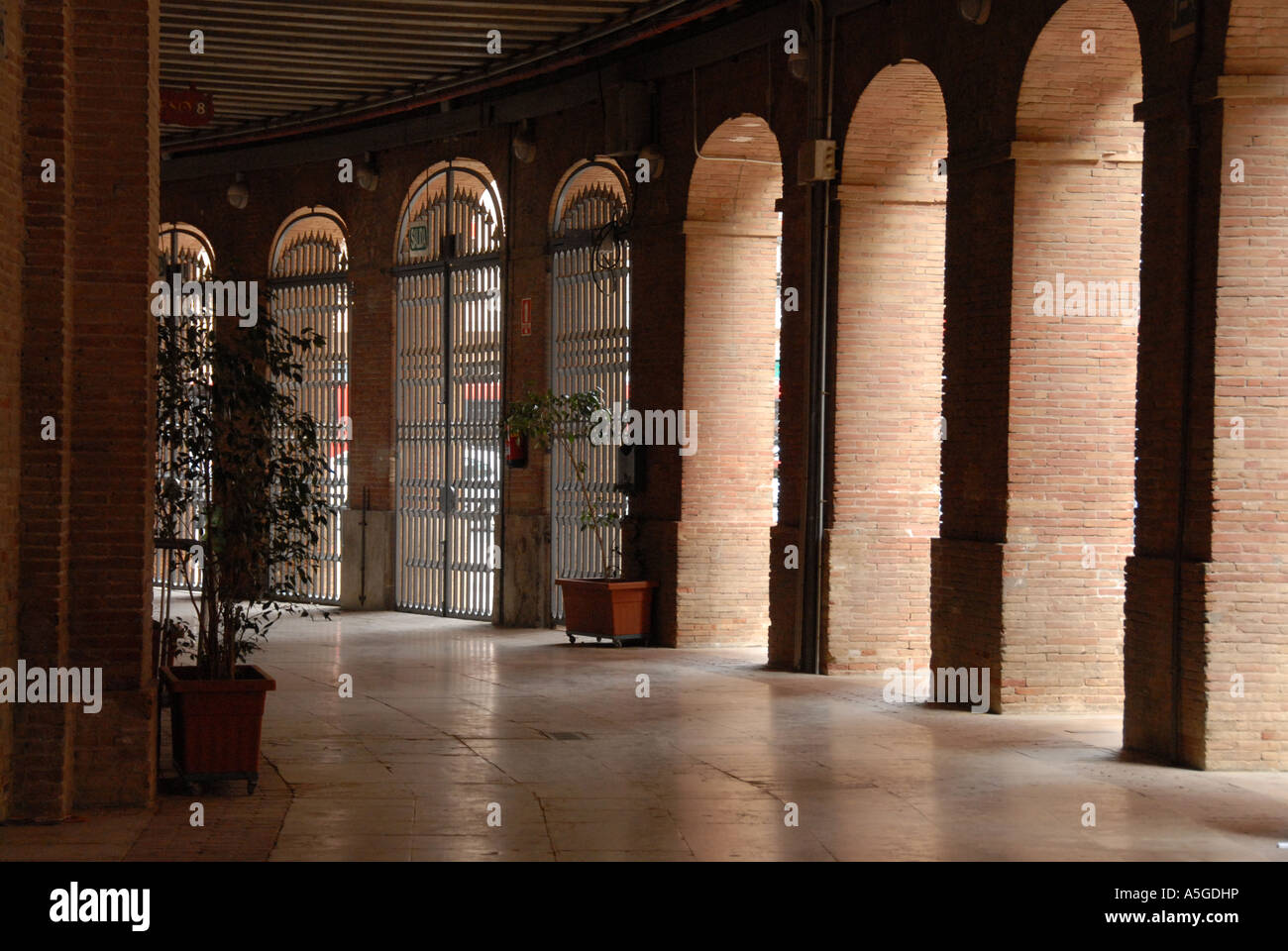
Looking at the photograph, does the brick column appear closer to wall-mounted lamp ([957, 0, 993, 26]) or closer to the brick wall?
wall-mounted lamp ([957, 0, 993, 26])

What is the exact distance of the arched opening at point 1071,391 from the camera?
11.0 meters

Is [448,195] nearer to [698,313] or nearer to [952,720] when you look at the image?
[698,313]

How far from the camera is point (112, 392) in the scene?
309 inches

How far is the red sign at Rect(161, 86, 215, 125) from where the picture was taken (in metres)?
14.0

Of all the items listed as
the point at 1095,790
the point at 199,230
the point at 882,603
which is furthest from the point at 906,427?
the point at 199,230

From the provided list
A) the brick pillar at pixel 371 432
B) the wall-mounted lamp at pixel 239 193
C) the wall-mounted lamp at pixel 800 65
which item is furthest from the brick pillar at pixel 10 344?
the wall-mounted lamp at pixel 239 193

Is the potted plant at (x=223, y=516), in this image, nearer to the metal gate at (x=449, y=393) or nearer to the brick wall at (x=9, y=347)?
the brick wall at (x=9, y=347)

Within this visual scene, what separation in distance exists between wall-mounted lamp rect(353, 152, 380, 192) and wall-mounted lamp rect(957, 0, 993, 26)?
30.8 ft

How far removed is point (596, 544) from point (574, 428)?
4.17ft

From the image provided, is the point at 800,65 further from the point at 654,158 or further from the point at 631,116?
the point at 631,116

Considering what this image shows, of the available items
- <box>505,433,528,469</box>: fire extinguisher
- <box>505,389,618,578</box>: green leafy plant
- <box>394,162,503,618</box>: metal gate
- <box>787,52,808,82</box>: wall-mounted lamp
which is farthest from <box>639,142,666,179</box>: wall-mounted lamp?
<box>505,433,528,469</box>: fire extinguisher

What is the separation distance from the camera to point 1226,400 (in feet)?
29.9

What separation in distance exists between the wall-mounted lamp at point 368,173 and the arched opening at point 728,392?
5.38 meters

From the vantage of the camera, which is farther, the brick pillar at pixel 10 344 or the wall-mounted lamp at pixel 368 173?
the wall-mounted lamp at pixel 368 173
